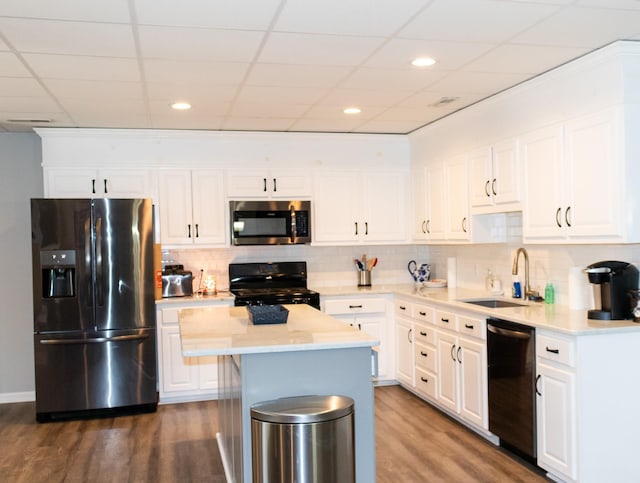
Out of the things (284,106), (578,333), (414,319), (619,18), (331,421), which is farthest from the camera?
(414,319)

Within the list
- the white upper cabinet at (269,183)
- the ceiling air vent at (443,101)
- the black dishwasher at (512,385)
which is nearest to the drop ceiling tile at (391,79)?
the ceiling air vent at (443,101)

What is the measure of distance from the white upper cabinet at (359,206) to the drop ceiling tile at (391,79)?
6.28 feet

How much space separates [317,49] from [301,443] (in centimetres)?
205

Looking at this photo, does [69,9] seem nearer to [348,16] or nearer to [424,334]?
[348,16]

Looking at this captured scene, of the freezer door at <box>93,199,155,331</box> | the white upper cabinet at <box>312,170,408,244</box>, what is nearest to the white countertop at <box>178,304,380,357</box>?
the freezer door at <box>93,199,155,331</box>

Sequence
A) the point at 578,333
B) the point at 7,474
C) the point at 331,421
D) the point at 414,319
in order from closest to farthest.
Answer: the point at 331,421, the point at 578,333, the point at 7,474, the point at 414,319

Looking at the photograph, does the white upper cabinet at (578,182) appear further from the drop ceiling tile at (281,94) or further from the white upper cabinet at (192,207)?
the white upper cabinet at (192,207)

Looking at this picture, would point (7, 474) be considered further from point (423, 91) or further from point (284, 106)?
point (423, 91)

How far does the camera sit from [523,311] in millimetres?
4051

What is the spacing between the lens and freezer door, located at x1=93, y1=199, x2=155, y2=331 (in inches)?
201

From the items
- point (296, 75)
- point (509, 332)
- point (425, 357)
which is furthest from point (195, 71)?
point (425, 357)

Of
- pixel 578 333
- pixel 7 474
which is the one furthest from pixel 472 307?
pixel 7 474

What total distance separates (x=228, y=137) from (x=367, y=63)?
8.22 feet

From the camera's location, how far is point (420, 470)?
3.80 meters
